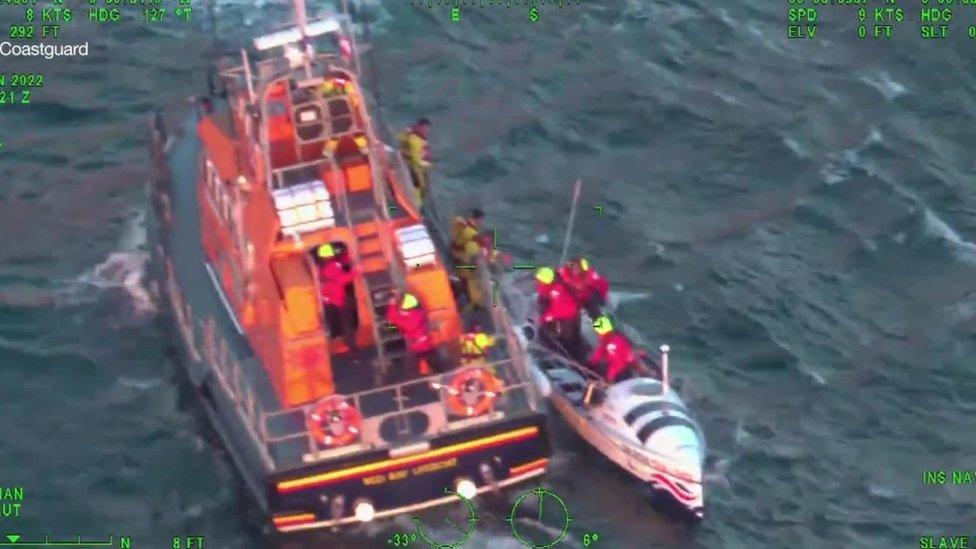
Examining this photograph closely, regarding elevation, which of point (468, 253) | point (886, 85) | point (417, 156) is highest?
point (417, 156)

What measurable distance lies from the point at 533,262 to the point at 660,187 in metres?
3.49

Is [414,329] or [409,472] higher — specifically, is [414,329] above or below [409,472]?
above

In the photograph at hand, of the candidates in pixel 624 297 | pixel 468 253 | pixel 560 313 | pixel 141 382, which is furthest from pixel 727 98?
pixel 141 382

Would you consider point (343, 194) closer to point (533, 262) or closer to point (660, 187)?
point (533, 262)

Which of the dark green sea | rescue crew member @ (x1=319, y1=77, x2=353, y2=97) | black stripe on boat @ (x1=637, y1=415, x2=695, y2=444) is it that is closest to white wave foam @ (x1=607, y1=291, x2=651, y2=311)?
the dark green sea

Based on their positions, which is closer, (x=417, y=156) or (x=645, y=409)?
(x=645, y=409)

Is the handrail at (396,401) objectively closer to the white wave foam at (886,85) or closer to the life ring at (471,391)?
the life ring at (471,391)

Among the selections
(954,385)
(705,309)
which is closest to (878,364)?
(954,385)

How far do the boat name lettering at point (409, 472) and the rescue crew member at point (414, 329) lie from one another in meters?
1.40

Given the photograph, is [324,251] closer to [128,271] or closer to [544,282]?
[544,282]

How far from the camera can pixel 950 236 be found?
1137 inches

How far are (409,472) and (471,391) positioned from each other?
1.36 metres

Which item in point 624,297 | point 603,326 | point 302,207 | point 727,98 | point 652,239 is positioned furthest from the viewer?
point 727,98

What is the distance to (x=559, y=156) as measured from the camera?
3098 centimetres
